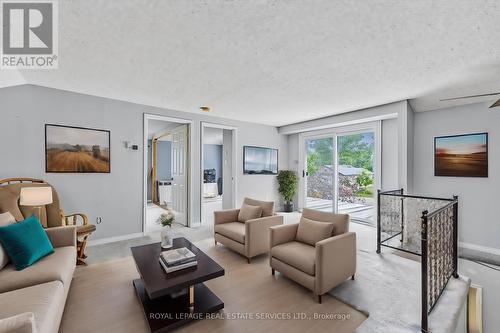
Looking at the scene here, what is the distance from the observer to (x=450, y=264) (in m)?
2.74

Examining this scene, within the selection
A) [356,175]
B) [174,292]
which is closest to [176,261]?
[174,292]

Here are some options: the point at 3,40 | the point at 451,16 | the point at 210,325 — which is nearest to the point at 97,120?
the point at 3,40

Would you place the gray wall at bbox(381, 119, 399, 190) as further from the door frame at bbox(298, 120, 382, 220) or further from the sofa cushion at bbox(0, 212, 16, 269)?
the sofa cushion at bbox(0, 212, 16, 269)

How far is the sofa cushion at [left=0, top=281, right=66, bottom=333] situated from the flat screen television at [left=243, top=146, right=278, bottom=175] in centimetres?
446

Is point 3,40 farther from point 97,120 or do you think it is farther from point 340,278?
point 340,278

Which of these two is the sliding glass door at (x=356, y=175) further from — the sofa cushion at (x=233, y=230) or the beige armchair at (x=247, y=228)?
the sofa cushion at (x=233, y=230)

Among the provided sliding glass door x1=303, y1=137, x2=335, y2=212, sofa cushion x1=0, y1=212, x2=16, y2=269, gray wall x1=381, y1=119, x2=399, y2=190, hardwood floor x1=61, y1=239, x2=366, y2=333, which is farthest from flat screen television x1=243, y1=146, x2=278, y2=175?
sofa cushion x1=0, y1=212, x2=16, y2=269

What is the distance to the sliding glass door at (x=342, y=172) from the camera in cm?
512

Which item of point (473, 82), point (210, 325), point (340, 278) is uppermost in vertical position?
point (473, 82)

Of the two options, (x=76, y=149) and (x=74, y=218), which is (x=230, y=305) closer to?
(x=74, y=218)

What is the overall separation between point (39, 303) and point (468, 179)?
565 centimetres

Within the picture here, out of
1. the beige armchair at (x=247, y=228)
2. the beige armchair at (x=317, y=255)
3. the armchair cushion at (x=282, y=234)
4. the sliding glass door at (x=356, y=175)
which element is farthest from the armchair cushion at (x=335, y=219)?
the sliding glass door at (x=356, y=175)

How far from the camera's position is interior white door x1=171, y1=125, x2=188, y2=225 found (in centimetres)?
512

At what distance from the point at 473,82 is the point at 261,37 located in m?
3.02
